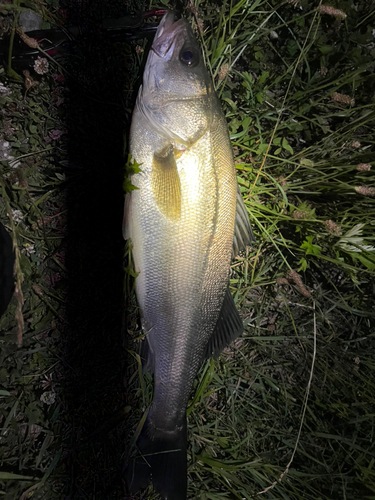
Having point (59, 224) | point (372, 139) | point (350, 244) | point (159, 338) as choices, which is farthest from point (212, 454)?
point (372, 139)

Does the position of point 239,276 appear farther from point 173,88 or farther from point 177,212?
point 173,88

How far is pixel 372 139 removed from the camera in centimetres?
194

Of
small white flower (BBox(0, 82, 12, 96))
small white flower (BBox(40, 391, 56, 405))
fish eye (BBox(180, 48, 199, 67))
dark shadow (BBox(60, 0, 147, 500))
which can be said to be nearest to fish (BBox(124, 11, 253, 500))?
A: fish eye (BBox(180, 48, 199, 67))

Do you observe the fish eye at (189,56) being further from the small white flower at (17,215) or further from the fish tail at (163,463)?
the fish tail at (163,463)

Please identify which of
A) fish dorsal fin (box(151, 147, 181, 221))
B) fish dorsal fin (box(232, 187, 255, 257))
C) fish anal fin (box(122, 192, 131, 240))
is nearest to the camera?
fish dorsal fin (box(151, 147, 181, 221))

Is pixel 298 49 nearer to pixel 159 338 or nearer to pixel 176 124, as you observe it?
pixel 176 124

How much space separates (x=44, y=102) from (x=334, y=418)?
2695 mm

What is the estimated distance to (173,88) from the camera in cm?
143

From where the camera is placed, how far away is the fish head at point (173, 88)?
4.69 ft

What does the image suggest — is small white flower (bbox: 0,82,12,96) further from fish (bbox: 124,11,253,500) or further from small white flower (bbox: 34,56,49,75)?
fish (bbox: 124,11,253,500)

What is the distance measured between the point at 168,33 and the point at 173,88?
0.88 feet

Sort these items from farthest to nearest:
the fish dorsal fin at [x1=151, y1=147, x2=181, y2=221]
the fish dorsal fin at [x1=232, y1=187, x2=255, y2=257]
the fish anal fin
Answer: the fish dorsal fin at [x1=232, y1=187, x2=255, y2=257]
the fish anal fin
the fish dorsal fin at [x1=151, y1=147, x2=181, y2=221]

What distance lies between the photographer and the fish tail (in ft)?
5.15

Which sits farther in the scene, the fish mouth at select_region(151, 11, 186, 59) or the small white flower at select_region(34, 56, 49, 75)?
the small white flower at select_region(34, 56, 49, 75)
